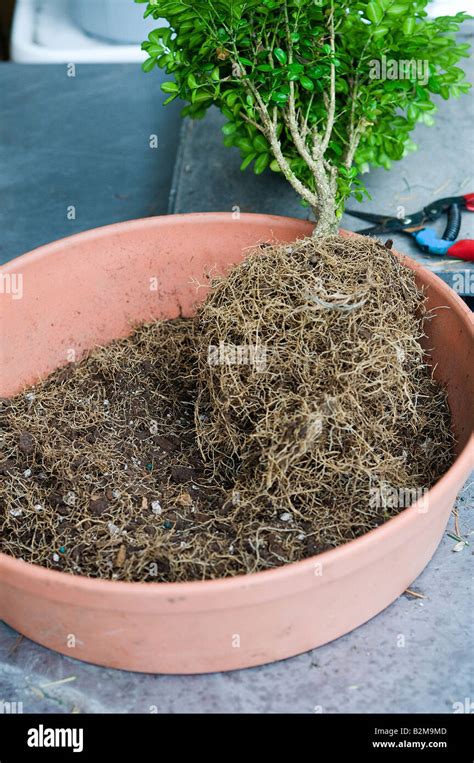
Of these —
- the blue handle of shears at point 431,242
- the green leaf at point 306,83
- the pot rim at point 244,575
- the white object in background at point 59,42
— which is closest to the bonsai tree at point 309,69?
the green leaf at point 306,83

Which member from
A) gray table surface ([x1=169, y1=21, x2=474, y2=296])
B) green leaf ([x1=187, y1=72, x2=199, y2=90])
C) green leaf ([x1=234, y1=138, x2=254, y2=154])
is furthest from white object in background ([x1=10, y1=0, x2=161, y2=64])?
green leaf ([x1=187, y1=72, x2=199, y2=90])

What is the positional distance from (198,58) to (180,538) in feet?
2.69

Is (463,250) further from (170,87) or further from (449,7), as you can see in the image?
(449,7)

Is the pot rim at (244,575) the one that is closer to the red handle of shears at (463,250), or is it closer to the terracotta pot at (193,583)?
the terracotta pot at (193,583)

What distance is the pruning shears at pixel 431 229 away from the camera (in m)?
1.60

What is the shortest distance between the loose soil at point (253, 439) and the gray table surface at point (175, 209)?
0.50ft

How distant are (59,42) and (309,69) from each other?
70.3 inches

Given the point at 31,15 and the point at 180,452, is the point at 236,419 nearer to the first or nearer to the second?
the point at 180,452

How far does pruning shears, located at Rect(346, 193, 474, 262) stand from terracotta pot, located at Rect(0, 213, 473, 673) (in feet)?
0.92

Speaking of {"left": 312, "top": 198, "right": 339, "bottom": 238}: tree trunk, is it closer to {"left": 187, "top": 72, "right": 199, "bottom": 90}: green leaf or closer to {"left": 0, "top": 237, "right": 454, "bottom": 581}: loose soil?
{"left": 0, "top": 237, "right": 454, "bottom": 581}: loose soil

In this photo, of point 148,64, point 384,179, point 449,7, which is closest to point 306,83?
point 148,64

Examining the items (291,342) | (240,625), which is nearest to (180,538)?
(240,625)

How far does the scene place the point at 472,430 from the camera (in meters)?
1.17

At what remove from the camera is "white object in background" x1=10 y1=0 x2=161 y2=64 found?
2.75 meters
